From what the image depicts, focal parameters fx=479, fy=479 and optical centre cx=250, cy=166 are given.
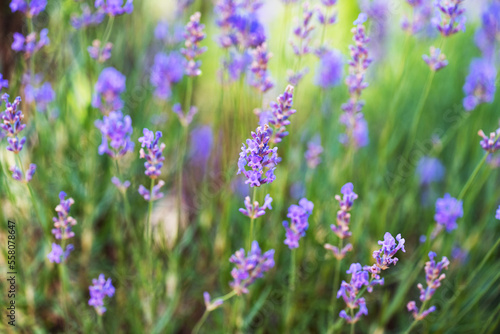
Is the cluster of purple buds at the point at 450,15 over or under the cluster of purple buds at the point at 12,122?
over

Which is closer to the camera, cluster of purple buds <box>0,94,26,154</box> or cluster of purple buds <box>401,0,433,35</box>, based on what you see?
cluster of purple buds <box>0,94,26,154</box>

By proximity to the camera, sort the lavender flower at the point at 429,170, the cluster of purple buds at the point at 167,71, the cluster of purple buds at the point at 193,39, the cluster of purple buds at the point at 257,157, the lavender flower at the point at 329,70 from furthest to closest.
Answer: the lavender flower at the point at 429,170 < the lavender flower at the point at 329,70 < the cluster of purple buds at the point at 167,71 < the cluster of purple buds at the point at 193,39 < the cluster of purple buds at the point at 257,157

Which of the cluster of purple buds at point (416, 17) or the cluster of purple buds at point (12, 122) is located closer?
the cluster of purple buds at point (12, 122)

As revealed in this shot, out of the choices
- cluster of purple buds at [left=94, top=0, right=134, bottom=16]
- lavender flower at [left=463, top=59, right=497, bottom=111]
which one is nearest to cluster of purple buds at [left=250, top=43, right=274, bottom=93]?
cluster of purple buds at [left=94, top=0, right=134, bottom=16]

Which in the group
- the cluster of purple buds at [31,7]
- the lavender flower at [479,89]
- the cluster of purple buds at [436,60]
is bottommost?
the lavender flower at [479,89]

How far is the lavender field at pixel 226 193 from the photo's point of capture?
155 cm

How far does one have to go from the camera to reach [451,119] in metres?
2.49

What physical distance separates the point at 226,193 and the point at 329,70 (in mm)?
739

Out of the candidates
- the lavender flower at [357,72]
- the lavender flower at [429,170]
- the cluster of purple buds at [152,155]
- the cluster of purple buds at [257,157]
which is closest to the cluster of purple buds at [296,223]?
the cluster of purple buds at [257,157]

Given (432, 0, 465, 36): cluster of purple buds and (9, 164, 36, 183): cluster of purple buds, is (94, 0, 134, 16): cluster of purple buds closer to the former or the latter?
(9, 164, 36, 183): cluster of purple buds

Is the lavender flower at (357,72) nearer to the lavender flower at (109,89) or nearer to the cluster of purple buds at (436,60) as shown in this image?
the cluster of purple buds at (436,60)

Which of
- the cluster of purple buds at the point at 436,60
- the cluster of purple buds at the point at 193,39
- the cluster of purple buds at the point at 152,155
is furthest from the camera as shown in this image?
the cluster of purple buds at the point at 436,60

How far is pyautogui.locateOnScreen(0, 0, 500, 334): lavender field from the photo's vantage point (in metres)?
1.55

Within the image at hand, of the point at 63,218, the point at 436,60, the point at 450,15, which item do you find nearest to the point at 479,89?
the point at 436,60
